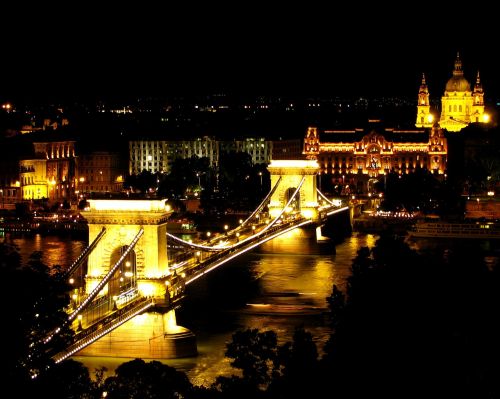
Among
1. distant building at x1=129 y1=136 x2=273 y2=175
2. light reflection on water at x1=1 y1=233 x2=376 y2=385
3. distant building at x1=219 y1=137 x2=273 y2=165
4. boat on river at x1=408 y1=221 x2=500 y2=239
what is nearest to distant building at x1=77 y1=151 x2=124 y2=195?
distant building at x1=129 y1=136 x2=273 y2=175

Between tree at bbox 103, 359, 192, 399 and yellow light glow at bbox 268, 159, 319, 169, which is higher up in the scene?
yellow light glow at bbox 268, 159, 319, 169

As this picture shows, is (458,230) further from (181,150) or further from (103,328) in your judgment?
(103,328)

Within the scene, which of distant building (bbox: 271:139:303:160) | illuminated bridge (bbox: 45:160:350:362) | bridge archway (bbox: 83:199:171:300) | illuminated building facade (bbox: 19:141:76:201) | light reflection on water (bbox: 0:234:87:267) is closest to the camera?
illuminated bridge (bbox: 45:160:350:362)

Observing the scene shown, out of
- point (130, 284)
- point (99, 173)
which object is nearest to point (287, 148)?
point (99, 173)

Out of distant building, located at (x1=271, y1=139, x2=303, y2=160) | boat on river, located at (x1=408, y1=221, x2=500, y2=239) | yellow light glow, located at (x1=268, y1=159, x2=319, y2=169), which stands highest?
yellow light glow, located at (x1=268, y1=159, x2=319, y2=169)

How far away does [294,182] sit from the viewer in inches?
1722

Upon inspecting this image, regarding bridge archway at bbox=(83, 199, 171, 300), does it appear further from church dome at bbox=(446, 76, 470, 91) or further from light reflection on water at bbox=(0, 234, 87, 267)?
church dome at bbox=(446, 76, 470, 91)

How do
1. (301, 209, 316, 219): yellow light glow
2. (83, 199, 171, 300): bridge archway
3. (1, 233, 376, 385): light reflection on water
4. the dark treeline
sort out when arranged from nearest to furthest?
the dark treeline → (1, 233, 376, 385): light reflection on water → (83, 199, 171, 300): bridge archway → (301, 209, 316, 219): yellow light glow

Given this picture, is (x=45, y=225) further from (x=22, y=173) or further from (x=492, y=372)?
(x=492, y=372)

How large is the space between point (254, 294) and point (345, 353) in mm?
12974

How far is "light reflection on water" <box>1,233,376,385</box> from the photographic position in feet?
76.0

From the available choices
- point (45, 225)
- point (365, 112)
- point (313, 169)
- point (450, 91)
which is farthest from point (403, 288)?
point (365, 112)

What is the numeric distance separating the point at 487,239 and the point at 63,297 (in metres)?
31.5

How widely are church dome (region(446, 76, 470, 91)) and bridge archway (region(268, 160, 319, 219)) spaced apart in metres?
36.4
